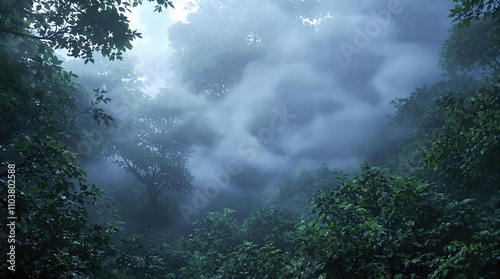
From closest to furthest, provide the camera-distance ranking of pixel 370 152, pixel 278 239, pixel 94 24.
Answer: pixel 94 24, pixel 278 239, pixel 370 152

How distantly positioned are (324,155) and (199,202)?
1222 centimetres

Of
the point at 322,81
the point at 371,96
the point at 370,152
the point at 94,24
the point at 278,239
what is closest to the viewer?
the point at 94,24

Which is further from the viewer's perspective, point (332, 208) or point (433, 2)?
point (433, 2)

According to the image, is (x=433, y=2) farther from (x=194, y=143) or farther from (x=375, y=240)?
(x=375, y=240)

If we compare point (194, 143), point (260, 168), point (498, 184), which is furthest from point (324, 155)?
point (498, 184)

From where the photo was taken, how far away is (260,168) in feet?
106

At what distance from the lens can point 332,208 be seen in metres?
6.46

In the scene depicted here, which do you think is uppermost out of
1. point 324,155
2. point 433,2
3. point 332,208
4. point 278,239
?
point 433,2

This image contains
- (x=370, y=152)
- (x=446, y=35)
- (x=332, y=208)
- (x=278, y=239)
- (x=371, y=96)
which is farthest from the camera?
(x=371, y=96)

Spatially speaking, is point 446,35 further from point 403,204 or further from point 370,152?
point 403,204

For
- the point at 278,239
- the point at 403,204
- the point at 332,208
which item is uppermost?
the point at 278,239

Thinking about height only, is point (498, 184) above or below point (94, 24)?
below

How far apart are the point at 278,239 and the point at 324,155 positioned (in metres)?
17.8

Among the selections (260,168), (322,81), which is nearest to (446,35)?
(322,81)
